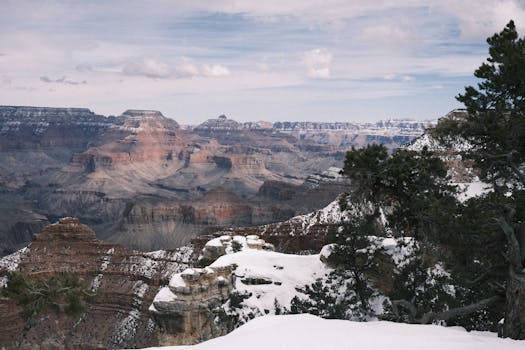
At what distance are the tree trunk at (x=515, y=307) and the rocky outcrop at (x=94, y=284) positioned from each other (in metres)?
50.5

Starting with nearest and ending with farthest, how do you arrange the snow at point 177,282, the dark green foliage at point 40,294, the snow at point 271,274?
1. the dark green foliage at point 40,294
2. the snow at point 271,274
3. the snow at point 177,282

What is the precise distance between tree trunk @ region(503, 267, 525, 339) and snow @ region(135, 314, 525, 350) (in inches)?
79.8

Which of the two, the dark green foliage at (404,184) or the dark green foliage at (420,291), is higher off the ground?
the dark green foliage at (404,184)

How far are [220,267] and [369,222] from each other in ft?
79.0

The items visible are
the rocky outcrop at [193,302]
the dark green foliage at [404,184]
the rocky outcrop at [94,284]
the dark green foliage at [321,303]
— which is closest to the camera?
the dark green foliage at [404,184]

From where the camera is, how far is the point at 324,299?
35062 mm

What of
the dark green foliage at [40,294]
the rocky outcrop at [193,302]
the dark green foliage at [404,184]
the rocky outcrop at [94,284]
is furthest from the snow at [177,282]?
the dark green foliage at [404,184]

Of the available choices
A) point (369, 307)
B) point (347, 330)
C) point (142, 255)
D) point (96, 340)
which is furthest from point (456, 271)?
point (142, 255)

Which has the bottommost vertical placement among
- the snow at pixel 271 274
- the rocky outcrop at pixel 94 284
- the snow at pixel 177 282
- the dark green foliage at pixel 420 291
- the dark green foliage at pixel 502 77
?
the rocky outcrop at pixel 94 284

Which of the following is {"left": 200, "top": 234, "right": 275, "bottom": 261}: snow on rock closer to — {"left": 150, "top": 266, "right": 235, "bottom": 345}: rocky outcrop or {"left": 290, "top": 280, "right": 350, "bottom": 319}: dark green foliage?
{"left": 150, "top": 266, "right": 235, "bottom": 345}: rocky outcrop

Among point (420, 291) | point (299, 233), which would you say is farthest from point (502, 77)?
point (299, 233)

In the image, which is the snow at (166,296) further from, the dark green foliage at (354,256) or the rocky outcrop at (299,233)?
the rocky outcrop at (299,233)

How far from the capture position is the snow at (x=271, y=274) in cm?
3962

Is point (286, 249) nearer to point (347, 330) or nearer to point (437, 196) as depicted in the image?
point (437, 196)
